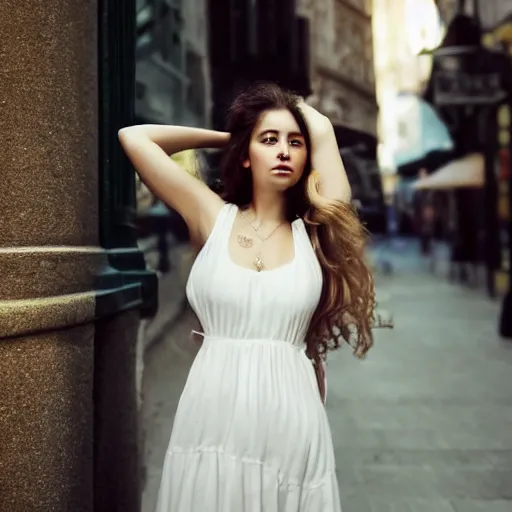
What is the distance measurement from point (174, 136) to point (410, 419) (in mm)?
3245

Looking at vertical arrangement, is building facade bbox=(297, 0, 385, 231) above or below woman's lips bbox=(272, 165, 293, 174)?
above

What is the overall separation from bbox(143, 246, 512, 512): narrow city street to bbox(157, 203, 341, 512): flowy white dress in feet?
2.39

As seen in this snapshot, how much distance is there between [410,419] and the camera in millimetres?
4461

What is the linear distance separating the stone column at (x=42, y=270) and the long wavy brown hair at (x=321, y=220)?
0.57 meters

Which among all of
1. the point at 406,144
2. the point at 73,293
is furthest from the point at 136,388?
the point at 406,144

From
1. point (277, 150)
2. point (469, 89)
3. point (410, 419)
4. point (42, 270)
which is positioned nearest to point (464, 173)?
point (469, 89)

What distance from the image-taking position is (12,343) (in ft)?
6.27

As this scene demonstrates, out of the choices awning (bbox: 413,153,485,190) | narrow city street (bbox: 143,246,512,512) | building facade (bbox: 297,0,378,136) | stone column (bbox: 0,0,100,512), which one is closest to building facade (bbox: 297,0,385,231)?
building facade (bbox: 297,0,378,136)

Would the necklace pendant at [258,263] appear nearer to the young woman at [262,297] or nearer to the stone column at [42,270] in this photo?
the young woman at [262,297]

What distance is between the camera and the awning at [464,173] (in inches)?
472

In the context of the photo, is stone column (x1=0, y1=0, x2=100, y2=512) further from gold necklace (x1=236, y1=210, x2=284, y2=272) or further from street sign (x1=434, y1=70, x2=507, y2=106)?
street sign (x1=434, y1=70, x2=507, y2=106)

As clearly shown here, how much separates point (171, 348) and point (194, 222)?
2.54m

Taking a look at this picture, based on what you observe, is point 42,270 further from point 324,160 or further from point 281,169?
point 324,160

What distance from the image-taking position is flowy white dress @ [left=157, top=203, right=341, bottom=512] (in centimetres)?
178
